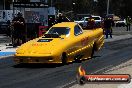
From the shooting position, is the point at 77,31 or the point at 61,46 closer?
the point at 61,46

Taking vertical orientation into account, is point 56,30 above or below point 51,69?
above

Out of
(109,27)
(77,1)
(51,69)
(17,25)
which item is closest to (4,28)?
(109,27)

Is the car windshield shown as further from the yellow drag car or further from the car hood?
the car hood

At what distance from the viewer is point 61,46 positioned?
15250 mm

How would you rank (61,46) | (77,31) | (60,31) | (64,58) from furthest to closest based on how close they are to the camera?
(77,31) → (60,31) → (64,58) → (61,46)

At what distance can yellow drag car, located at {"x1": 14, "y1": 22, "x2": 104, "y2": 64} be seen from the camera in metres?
14.9

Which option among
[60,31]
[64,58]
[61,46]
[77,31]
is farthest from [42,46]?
[77,31]

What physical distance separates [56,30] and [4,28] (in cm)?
2552

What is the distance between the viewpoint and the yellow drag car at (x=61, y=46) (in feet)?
48.9

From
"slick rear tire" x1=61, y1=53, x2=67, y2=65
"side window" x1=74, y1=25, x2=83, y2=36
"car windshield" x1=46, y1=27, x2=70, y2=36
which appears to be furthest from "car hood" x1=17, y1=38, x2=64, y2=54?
"side window" x1=74, y1=25, x2=83, y2=36

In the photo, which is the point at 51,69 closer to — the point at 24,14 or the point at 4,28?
the point at 24,14

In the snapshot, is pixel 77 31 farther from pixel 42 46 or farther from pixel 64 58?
pixel 42 46

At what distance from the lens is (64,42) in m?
15.6

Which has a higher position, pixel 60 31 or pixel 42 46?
pixel 60 31
